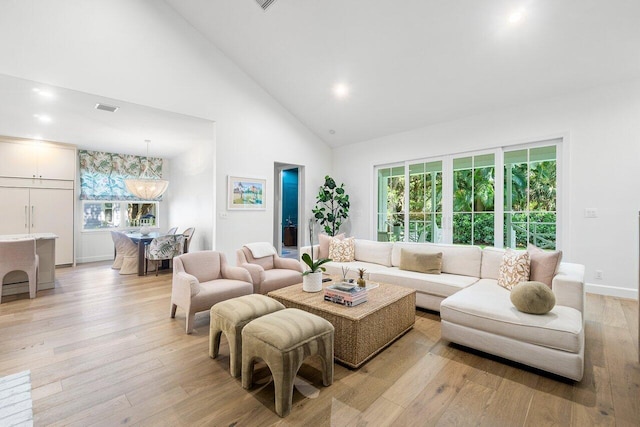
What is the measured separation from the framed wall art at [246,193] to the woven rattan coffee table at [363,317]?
8.81 ft

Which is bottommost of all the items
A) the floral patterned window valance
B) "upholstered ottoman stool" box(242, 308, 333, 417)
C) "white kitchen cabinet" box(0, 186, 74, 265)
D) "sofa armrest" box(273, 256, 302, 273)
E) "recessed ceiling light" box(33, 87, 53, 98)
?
"upholstered ottoman stool" box(242, 308, 333, 417)

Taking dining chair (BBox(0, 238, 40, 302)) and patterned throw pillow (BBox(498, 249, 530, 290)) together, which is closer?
patterned throw pillow (BBox(498, 249, 530, 290))

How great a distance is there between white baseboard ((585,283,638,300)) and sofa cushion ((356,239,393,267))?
269 centimetres

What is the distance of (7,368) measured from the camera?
2172 millimetres

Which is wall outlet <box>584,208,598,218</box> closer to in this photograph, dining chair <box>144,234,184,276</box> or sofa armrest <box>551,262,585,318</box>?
sofa armrest <box>551,262,585,318</box>

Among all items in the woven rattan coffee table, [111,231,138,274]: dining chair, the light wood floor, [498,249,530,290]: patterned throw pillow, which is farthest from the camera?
[111,231,138,274]: dining chair

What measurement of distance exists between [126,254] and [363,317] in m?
5.31

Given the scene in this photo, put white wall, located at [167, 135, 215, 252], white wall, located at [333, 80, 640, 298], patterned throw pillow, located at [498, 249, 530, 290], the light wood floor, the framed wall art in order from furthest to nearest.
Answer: white wall, located at [167, 135, 215, 252], the framed wall art, white wall, located at [333, 80, 640, 298], patterned throw pillow, located at [498, 249, 530, 290], the light wood floor

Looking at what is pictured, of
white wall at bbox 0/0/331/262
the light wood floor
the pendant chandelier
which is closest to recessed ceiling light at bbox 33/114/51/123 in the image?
the pendant chandelier

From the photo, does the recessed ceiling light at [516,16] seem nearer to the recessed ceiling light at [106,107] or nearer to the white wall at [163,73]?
the white wall at [163,73]

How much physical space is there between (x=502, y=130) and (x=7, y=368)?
20.4 feet

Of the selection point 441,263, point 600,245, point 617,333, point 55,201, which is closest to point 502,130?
point 600,245

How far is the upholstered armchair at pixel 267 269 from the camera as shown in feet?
11.4

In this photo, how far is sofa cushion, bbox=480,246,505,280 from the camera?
3.29m
